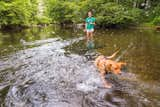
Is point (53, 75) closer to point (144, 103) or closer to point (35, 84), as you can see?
point (35, 84)

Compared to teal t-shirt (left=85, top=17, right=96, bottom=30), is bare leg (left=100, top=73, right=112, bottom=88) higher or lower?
Answer: lower

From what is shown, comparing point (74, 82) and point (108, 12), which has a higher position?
point (108, 12)

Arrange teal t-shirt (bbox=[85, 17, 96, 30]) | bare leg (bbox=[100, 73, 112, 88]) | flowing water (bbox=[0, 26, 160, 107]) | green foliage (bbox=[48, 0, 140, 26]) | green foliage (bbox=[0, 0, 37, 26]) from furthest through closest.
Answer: green foliage (bbox=[0, 0, 37, 26]), green foliage (bbox=[48, 0, 140, 26]), teal t-shirt (bbox=[85, 17, 96, 30]), bare leg (bbox=[100, 73, 112, 88]), flowing water (bbox=[0, 26, 160, 107])

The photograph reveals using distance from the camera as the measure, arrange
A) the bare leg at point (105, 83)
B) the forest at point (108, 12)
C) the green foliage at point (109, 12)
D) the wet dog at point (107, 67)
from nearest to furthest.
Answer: the bare leg at point (105, 83), the wet dog at point (107, 67), the green foliage at point (109, 12), the forest at point (108, 12)

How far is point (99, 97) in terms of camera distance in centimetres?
541

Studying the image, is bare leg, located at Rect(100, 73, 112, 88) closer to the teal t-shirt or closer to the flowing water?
the flowing water

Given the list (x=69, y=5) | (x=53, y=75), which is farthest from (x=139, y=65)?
(x=69, y=5)

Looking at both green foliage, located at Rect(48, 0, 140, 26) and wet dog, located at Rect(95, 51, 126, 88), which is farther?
green foliage, located at Rect(48, 0, 140, 26)

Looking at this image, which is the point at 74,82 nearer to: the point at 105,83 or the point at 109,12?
the point at 105,83

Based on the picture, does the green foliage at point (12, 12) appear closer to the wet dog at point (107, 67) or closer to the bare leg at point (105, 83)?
the wet dog at point (107, 67)

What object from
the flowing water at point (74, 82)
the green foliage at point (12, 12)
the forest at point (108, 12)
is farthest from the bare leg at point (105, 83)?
the green foliage at point (12, 12)

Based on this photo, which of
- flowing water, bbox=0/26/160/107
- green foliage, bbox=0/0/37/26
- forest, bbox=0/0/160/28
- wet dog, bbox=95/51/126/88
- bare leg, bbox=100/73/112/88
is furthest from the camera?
green foliage, bbox=0/0/37/26

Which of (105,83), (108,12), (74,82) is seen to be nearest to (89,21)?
(74,82)

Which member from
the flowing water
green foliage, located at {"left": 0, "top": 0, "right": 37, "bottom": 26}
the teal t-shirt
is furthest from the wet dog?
green foliage, located at {"left": 0, "top": 0, "right": 37, "bottom": 26}
